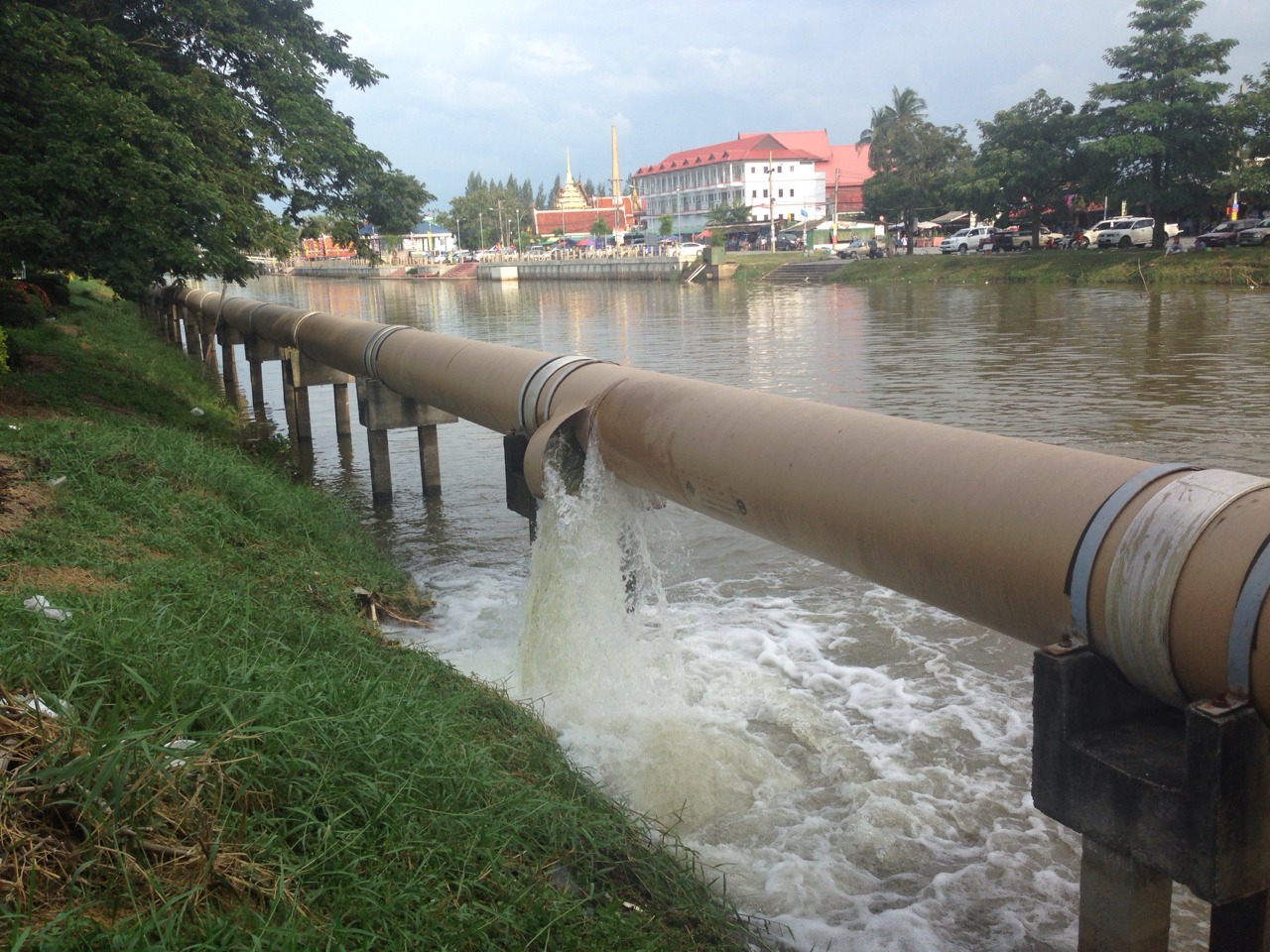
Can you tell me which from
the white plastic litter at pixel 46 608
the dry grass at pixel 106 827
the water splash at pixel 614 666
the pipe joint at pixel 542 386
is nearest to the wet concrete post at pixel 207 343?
the pipe joint at pixel 542 386

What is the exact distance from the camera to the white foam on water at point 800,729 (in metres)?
4.57

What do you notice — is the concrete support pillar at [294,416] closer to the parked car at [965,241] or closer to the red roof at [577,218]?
the parked car at [965,241]

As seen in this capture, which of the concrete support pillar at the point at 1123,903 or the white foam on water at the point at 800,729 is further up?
the concrete support pillar at the point at 1123,903

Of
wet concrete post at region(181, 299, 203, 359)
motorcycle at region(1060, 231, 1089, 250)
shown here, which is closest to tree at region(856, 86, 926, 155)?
motorcycle at region(1060, 231, 1089, 250)

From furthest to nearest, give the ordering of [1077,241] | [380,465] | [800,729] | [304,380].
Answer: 1. [1077,241]
2. [304,380]
3. [380,465]
4. [800,729]

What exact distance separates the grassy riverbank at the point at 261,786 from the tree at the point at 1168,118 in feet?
135

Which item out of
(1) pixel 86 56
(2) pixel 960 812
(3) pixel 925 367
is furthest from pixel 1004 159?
(2) pixel 960 812

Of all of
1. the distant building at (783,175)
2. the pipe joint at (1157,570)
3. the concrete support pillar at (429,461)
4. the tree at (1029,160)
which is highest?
the distant building at (783,175)

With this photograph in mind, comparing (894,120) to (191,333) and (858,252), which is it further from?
(191,333)

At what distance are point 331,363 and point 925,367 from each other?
39.0ft

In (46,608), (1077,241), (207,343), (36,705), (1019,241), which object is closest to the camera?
(36,705)

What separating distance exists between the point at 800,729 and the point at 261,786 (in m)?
3.65

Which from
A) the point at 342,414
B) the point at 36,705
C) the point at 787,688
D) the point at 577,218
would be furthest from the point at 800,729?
the point at 577,218

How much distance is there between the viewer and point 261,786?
3.15m
